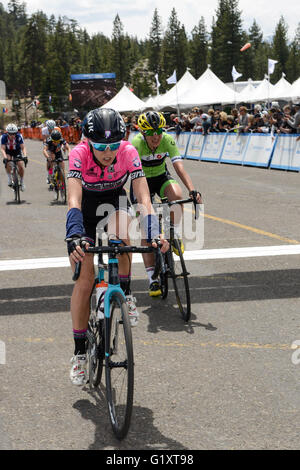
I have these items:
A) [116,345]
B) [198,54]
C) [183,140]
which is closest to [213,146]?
[183,140]

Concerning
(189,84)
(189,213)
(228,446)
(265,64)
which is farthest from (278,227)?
(265,64)

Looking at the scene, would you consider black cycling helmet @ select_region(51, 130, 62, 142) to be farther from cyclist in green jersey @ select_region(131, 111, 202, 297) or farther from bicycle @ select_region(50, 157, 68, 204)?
cyclist in green jersey @ select_region(131, 111, 202, 297)

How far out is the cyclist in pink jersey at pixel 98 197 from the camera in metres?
4.02

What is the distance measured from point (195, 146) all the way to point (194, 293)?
2110 cm

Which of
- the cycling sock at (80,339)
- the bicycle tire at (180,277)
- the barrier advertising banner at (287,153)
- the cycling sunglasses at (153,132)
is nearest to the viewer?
the cycling sock at (80,339)

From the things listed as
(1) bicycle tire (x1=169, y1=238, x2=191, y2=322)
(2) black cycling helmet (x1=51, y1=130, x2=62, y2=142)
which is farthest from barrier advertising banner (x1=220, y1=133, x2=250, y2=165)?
(1) bicycle tire (x1=169, y1=238, x2=191, y2=322)

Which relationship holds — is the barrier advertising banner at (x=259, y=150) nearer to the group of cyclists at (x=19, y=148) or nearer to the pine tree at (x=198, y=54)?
the group of cyclists at (x=19, y=148)

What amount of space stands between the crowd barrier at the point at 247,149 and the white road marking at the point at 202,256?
36.0ft

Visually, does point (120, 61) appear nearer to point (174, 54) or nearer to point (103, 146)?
point (174, 54)

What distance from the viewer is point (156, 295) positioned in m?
6.91

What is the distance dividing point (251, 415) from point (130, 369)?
3.11ft

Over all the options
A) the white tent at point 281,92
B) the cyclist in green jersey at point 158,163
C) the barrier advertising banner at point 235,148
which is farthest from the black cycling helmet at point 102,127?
the white tent at point 281,92

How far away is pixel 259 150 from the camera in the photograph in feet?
70.6

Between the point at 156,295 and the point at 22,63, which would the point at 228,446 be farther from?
the point at 22,63
